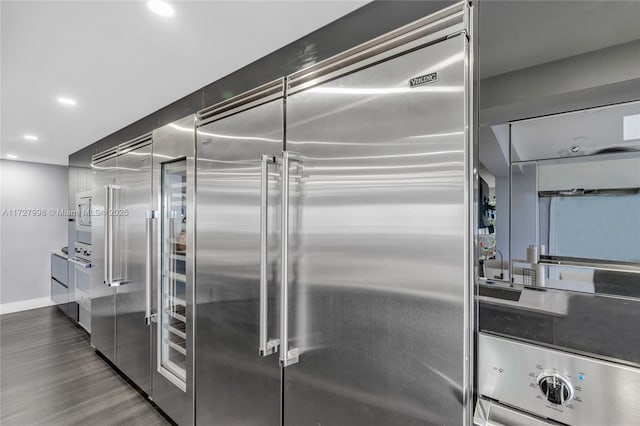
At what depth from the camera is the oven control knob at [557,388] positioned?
2.42 ft

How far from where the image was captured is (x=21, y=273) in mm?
4945

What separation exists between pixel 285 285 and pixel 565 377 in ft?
3.04

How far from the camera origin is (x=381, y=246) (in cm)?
105

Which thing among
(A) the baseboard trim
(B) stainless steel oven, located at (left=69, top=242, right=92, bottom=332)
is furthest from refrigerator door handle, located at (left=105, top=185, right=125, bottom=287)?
(A) the baseboard trim

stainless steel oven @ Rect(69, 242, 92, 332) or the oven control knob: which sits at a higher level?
the oven control knob

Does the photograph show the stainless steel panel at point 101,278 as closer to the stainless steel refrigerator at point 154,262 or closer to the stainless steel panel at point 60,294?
the stainless steel refrigerator at point 154,262

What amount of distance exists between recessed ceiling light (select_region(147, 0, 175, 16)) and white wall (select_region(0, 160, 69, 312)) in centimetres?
570

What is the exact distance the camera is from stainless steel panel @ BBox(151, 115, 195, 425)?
76.5 inches

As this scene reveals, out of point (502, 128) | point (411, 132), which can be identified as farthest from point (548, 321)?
point (411, 132)

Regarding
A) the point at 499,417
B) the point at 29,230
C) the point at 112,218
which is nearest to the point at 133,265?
the point at 112,218

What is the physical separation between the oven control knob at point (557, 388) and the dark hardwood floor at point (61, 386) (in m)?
2.56

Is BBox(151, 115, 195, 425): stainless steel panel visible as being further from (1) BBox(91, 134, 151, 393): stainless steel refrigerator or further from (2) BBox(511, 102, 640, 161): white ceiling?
(2) BBox(511, 102, 640, 161): white ceiling

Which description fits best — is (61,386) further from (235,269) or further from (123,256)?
(235,269)

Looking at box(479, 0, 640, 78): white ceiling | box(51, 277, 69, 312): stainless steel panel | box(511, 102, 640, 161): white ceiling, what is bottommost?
box(51, 277, 69, 312): stainless steel panel
